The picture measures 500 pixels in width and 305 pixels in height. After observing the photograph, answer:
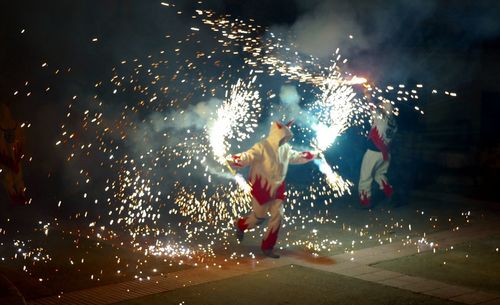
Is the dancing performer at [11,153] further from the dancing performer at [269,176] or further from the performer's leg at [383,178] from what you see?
the performer's leg at [383,178]

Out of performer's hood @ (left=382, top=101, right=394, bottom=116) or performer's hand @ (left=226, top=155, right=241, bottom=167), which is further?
performer's hood @ (left=382, top=101, right=394, bottom=116)

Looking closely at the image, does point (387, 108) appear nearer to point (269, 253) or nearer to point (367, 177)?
point (367, 177)

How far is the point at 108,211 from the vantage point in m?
11.5

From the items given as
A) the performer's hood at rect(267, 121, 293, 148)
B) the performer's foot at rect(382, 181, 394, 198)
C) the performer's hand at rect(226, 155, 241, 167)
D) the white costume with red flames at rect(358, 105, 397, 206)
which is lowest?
the performer's foot at rect(382, 181, 394, 198)

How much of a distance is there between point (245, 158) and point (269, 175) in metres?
0.34

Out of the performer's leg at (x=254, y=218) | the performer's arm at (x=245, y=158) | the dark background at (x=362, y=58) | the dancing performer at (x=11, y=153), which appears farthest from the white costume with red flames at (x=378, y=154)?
the dancing performer at (x=11, y=153)

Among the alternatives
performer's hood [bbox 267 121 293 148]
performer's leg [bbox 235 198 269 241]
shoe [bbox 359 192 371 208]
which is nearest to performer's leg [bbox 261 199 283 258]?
performer's leg [bbox 235 198 269 241]

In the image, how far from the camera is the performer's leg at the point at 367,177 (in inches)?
463

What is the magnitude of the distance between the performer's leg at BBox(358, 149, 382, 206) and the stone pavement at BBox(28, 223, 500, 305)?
8.70 ft

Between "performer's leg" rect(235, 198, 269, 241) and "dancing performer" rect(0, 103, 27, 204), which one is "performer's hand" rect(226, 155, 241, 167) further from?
"dancing performer" rect(0, 103, 27, 204)

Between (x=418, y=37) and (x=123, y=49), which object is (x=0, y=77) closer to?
(x=123, y=49)

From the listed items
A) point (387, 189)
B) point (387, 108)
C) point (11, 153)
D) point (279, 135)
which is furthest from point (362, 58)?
point (11, 153)

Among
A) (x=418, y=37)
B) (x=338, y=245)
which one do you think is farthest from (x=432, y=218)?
(x=418, y=37)

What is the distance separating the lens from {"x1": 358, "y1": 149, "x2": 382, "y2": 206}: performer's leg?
38.5ft
